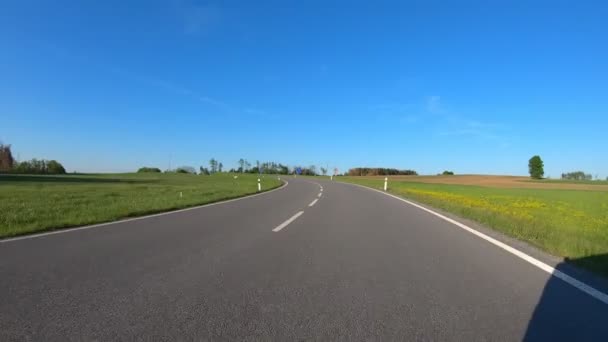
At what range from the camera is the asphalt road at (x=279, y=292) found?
2.90 metres

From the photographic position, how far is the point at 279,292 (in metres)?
3.80

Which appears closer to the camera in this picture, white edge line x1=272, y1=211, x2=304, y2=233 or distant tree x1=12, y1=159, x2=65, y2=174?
white edge line x1=272, y1=211, x2=304, y2=233

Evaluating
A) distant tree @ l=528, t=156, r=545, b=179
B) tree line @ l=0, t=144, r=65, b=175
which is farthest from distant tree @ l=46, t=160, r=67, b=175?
distant tree @ l=528, t=156, r=545, b=179

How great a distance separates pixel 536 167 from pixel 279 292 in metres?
130

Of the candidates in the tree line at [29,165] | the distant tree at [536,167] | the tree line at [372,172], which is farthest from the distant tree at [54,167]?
the distant tree at [536,167]

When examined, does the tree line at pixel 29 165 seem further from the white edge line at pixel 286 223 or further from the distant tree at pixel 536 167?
the distant tree at pixel 536 167

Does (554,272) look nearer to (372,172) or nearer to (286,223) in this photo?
(286,223)

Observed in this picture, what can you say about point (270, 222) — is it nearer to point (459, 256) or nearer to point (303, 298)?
point (459, 256)

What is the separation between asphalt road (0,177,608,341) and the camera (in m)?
2.90

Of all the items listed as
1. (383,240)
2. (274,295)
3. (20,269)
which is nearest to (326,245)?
(383,240)

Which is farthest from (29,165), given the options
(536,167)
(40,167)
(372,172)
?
(536,167)

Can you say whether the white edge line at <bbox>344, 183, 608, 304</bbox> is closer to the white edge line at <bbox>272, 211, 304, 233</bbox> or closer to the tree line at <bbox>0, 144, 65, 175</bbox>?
the white edge line at <bbox>272, 211, 304, 233</bbox>

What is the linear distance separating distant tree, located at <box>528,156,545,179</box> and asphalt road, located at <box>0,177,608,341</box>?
12482 cm

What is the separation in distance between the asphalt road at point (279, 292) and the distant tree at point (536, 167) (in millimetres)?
124817
